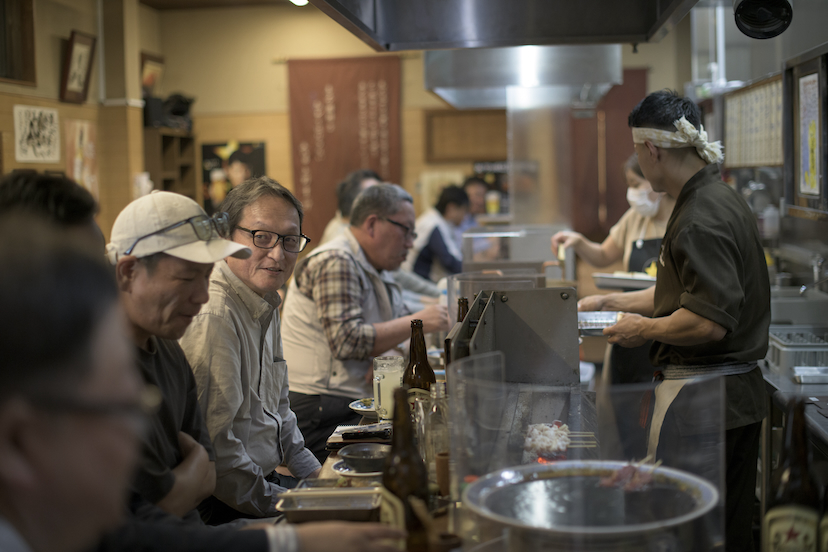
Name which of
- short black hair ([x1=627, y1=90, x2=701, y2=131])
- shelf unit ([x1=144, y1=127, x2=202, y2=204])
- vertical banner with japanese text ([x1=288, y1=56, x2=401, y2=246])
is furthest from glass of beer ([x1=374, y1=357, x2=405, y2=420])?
vertical banner with japanese text ([x1=288, y1=56, x2=401, y2=246])

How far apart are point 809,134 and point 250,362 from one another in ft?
8.40

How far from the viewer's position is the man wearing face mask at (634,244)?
3.81 metres

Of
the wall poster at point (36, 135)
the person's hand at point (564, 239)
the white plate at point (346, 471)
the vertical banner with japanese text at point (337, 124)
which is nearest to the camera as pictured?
the white plate at point (346, 471)

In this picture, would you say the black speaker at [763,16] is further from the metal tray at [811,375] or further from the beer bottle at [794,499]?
the beer bottle at [794,499]

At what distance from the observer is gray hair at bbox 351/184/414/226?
3174 mm

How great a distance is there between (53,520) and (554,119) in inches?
212

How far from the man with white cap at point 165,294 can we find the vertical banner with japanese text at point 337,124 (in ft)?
22.9

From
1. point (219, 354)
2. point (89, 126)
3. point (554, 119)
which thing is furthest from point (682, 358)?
point (89, 126)

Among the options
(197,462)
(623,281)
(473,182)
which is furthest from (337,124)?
(197,462)

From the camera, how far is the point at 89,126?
648 cm

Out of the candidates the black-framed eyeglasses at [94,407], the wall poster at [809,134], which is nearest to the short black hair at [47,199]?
the black-framed eyeglasses at [94,407]

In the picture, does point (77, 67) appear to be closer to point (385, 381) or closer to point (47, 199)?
point (385, 381)

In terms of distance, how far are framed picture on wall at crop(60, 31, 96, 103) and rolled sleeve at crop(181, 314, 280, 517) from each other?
16.5ft

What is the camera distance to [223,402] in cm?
190
